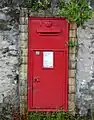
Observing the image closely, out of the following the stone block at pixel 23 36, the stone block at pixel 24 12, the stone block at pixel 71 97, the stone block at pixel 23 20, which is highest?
the stone block at pixel 24 12

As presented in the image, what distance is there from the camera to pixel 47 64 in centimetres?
747

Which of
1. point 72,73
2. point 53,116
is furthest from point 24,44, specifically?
point 53,116

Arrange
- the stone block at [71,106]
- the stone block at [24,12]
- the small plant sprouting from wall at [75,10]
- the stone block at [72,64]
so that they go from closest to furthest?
the small plant sprouting from wall at [75,10]
the stone block at [24,12]
the stone block at [72,64]
the stone block at [71,106]

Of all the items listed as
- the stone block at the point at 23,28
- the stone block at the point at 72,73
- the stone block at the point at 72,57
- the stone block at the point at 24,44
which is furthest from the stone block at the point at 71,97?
the stone block at the point at 23,28

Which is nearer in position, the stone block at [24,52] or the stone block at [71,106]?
the stone block at [24,52]

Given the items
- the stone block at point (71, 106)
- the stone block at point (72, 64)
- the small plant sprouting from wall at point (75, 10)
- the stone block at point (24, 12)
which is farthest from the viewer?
the stone block at point (71, 106)

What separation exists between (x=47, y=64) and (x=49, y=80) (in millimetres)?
325

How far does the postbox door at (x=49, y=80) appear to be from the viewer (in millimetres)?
7465

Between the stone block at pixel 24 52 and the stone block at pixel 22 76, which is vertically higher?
the stone block at pixel 24 52

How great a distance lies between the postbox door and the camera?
294 inches

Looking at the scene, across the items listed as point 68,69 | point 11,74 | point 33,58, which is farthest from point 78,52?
point 11,74

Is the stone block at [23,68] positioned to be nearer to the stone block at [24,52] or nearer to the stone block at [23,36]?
the stone block at [24,52]

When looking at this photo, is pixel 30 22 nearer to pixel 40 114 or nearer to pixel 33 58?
pixel 33 58

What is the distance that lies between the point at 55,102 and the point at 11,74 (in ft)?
3.39
